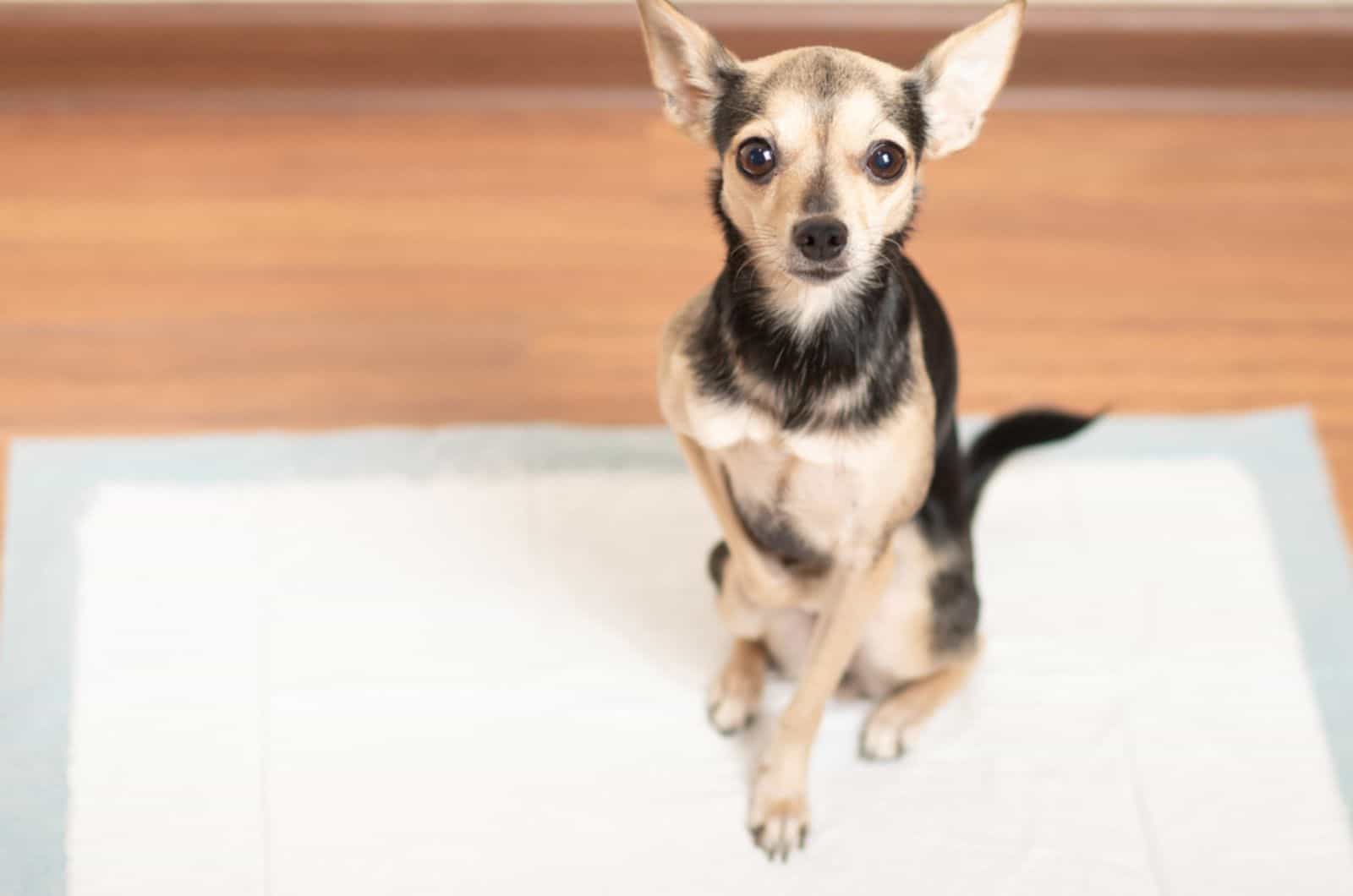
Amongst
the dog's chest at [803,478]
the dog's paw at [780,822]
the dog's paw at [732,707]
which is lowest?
the dog's paw at [780,822]

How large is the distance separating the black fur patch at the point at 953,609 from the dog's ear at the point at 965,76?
0.57 metres

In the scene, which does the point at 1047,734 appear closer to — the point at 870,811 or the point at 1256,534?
the point at 870,811

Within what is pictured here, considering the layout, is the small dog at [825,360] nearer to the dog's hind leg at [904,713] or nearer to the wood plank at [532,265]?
the dog's hind leg at [904,713]

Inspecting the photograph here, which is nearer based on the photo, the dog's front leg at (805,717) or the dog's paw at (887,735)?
the dog's front leg at (805,717)

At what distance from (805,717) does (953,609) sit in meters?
0.25

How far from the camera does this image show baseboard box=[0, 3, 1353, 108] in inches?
109

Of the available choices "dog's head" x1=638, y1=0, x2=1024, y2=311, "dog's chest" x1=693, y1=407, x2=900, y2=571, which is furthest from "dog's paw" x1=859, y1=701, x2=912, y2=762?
"dog's head" x1=638, y1=0, x2=1024, y2=311

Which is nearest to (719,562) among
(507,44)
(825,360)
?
(825,360)

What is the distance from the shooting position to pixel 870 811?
81.5 inches

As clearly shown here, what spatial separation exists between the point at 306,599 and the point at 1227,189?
6.30ft

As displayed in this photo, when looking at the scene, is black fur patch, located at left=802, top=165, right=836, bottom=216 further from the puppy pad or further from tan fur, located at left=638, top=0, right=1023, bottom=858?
the puppy pad

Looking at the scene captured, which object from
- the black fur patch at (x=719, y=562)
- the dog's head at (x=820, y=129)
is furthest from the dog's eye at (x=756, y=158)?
the black fur patch at (x=719, y=562)

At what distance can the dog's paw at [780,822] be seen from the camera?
6.59 feet

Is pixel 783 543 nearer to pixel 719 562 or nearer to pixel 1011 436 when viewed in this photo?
pixel 719 562
